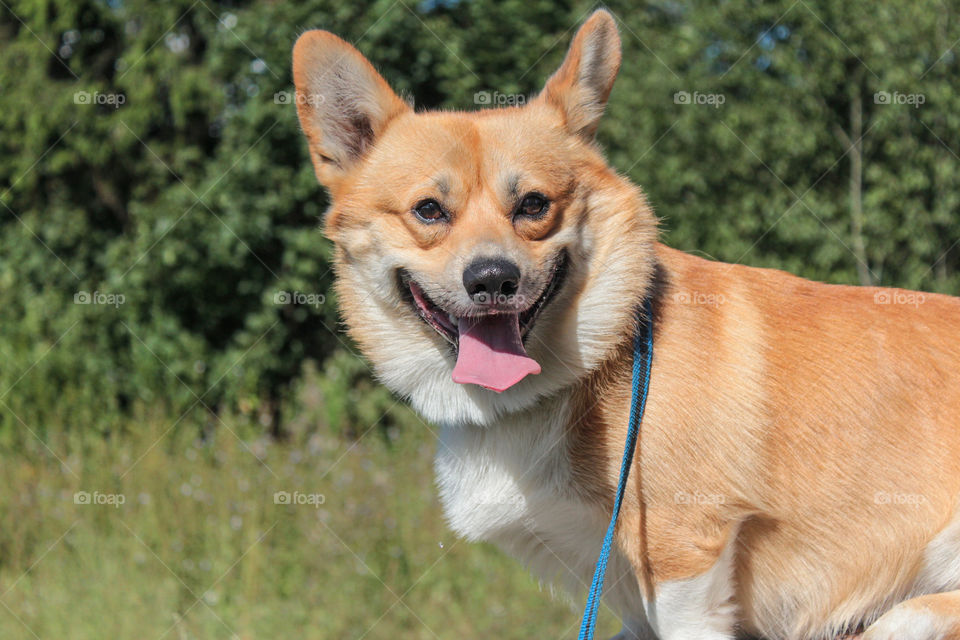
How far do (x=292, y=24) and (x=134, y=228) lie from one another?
7.47ft

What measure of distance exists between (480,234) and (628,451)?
0.83m

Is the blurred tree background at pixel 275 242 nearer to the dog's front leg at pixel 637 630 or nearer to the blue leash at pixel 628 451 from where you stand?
the dog's front leg at pixel 637 630

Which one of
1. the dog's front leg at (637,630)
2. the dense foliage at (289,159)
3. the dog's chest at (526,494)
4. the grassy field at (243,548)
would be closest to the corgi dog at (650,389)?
the dog's chest at (526,494)

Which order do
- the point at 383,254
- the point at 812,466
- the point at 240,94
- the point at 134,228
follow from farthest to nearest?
the point at 134,228, the point at 240,94, the point at 383,254, the point at 812,466

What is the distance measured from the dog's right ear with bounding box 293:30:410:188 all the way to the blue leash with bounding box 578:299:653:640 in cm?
127

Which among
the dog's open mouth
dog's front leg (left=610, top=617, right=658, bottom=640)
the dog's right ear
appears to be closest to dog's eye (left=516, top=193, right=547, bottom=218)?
the dog's open mouth

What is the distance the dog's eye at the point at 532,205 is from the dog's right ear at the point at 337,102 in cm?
65

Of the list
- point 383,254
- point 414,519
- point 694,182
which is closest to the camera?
point 383,254

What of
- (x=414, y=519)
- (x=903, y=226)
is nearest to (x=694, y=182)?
(x=903, y=226)

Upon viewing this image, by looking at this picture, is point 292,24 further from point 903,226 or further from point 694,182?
point 903,226

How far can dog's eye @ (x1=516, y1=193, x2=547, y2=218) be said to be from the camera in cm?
277

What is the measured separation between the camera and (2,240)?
22.9ft

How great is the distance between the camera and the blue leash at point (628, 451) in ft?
8.00

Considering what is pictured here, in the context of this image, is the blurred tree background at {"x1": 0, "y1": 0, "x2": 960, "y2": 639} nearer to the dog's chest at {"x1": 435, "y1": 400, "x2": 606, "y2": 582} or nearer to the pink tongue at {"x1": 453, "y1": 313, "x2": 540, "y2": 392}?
the dog's chest at {"x1": 435, "y1": 400, "x2": 606, "y2": 582}
